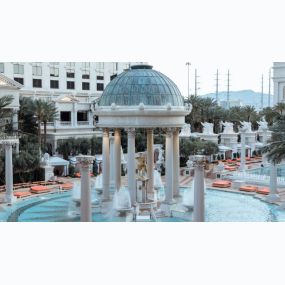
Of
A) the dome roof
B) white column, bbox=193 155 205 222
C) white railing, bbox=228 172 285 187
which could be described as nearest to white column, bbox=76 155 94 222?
white column, bbox=193 155 205 222

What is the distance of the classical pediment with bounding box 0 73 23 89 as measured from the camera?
1616 centimetres

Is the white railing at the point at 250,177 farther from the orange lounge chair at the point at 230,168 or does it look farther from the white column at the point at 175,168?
the white column at the point at 175,168

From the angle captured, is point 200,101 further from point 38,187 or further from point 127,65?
point 38,187

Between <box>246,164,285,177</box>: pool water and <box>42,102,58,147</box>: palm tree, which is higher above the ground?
<box>42,102,58,147</box>: palm tree

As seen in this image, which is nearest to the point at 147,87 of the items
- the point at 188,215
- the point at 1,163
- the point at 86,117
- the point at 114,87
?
the point at 114,87

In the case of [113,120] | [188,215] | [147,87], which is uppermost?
[147,87]

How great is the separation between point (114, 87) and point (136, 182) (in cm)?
307

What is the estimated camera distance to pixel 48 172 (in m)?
18.4

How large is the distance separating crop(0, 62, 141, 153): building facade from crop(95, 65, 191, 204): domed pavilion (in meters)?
0.64

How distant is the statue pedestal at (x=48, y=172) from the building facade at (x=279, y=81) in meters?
8.15

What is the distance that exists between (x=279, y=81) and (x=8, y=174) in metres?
9.59

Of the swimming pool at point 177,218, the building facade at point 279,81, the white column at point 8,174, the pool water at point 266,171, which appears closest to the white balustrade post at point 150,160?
the swimming pool at point 177,218

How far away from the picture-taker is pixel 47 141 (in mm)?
17656

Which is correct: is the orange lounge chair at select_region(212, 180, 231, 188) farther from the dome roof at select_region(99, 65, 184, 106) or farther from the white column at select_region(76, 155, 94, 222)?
the white column at select_region(76, 155, 94, 222)
